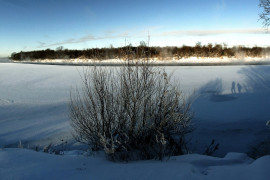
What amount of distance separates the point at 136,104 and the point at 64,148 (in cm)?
304

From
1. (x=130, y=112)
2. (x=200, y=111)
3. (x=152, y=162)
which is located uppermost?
(x=130, y=112)

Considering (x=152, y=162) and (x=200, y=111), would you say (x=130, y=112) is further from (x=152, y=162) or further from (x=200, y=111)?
(x=200, y=111)

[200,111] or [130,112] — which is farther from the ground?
[130,112]

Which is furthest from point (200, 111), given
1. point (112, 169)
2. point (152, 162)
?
point (112, 169)

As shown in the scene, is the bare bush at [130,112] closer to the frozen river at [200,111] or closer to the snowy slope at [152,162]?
the snowy slope at [152,162]

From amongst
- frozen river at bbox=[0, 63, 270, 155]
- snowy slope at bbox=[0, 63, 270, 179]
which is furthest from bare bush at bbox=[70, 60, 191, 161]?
frozen river at bbox=[0, 63, 270, 155]

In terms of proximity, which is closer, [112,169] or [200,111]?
[112,169]

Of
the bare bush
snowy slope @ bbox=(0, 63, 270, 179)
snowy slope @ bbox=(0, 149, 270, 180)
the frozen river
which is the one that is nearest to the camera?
snowy slope @ bbox=(0, 149, 270, 180)

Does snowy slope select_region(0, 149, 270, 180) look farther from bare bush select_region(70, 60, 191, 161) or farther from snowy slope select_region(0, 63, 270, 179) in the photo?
bare bush select_region(70, 60, 191, 161)

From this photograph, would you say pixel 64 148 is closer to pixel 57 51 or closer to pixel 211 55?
pixel 211 55

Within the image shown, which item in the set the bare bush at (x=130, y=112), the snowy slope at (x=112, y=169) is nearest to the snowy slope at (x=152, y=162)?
the snowy slope at (x=112, y=169)

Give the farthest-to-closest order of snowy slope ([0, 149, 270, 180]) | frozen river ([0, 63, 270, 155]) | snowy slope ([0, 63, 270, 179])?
frozen river ([0, 63, 270, 155]), snowy slope ([0, 63, 270, 179]), snowy slope ([0, 149, 270, 180])

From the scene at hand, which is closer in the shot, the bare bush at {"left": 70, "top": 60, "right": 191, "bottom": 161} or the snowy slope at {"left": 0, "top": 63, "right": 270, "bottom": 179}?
the snowy slope at {"left": 0, "top": 63, "right": 270, "bottom": 179}

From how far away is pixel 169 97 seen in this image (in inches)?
194
